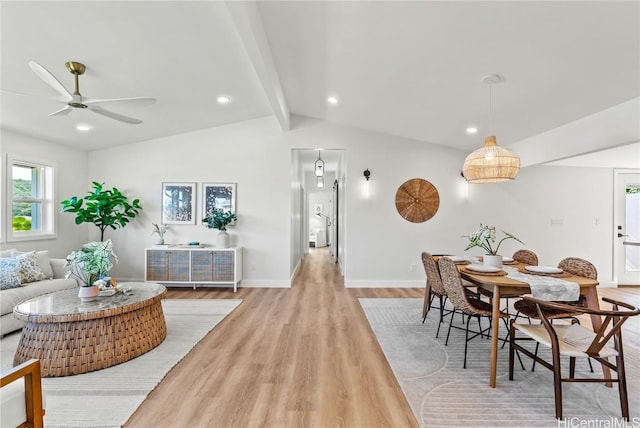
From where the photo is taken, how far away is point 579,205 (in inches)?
221

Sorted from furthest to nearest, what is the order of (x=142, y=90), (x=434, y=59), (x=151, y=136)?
(x=151, y=136), (x=142, y=90), (x=434, y=59)

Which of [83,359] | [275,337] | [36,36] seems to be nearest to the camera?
[83,359]

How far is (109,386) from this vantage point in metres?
2.22

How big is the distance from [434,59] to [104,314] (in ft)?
12.1

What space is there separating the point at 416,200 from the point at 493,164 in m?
2.51

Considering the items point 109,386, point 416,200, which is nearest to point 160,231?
point 109,386

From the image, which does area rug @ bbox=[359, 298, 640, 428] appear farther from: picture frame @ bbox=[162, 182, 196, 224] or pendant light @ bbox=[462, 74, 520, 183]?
picture frame @ bbox=[162, 182, 196, 224]

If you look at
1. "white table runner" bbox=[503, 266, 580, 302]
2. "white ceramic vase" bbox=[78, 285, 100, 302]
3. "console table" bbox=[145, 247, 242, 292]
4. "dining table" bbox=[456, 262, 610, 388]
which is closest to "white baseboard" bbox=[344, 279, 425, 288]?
"console table" bbox=[145, 247, 242, 292]

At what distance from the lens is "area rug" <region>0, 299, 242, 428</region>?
1.90 m

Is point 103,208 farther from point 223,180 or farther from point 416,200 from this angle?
point 416,200

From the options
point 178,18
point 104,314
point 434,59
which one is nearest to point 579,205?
point 434,59

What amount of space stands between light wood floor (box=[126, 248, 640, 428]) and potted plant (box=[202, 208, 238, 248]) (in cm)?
157

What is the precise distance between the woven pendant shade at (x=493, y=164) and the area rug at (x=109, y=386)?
3.35 metres

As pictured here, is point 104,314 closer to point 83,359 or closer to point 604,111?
→ point 83,359
